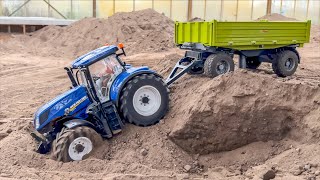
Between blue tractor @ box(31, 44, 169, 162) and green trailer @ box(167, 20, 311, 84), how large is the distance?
5.40ft

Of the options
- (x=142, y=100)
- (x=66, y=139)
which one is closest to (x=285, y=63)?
(x=142, y=100)

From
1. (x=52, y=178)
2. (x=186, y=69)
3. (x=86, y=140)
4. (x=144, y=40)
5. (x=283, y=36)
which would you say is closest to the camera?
(x=52, y=178)

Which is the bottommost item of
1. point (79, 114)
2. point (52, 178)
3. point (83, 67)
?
point (52, 178)

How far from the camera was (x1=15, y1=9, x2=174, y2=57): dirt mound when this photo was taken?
738 inches

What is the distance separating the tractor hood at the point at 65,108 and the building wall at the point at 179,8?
672 inches

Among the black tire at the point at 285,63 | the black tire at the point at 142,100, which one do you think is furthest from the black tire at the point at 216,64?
the black tire at the point at 142,100

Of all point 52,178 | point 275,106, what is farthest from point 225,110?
point 52,178

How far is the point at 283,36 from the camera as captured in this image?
34.3ft

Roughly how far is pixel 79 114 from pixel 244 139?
2.81m

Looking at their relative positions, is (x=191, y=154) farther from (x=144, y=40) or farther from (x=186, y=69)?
(x=144, y=40)

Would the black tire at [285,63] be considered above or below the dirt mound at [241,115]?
above

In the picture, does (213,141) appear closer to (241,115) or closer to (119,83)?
(241,115)

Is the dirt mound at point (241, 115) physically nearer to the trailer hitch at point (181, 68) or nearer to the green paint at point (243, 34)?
the trailer hitch at point (181, 68)

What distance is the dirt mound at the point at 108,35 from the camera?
18750 millimetres
